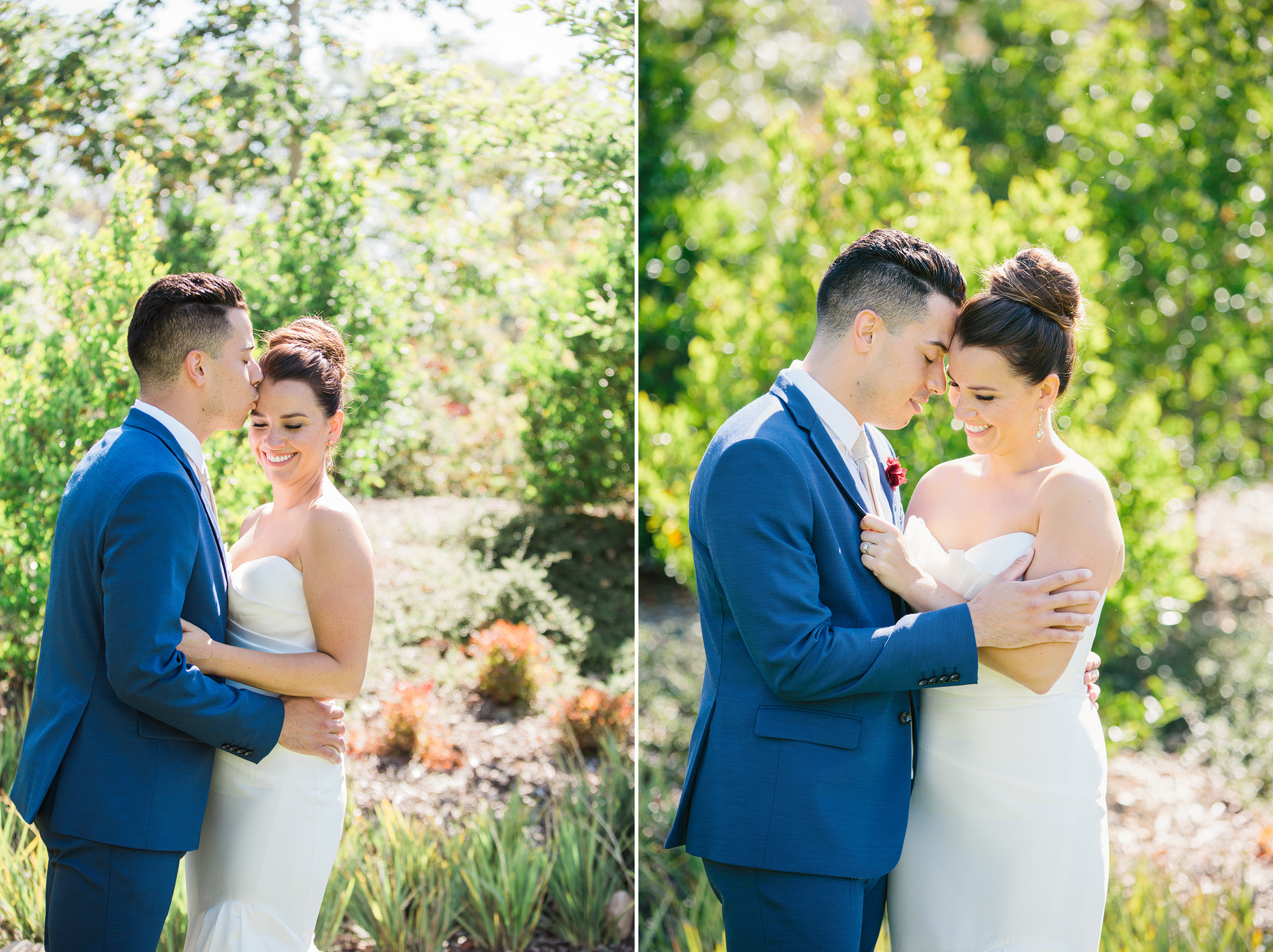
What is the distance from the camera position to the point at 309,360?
2.66 m

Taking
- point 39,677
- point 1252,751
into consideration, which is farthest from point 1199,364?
point 39,677

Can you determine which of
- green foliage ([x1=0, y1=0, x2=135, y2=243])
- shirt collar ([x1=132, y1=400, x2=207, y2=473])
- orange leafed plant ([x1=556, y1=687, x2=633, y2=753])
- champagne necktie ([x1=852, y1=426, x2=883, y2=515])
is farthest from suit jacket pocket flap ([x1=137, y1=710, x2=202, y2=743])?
green foliage ([x1=0, y1=0, x2=135, y2=243])

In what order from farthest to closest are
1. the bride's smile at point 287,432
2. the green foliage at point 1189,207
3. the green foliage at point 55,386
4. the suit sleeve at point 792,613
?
the green foliage at point 1189,207 < the green foliage at point 55,386 < the bride's smile at point 287,432 < the suit sleeve at point 792,613

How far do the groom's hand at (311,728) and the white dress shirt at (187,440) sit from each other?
45 centimetres

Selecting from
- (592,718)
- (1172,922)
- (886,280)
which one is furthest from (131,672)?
(1172,922)

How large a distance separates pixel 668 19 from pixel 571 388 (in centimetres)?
510

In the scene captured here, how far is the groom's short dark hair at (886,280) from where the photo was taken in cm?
242

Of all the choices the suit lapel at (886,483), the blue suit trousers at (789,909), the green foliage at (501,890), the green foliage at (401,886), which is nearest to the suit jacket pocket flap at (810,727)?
the blue suit trousers at (789,909)

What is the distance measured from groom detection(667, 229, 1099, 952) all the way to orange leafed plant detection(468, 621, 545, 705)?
241cm

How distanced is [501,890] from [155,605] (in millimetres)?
2233

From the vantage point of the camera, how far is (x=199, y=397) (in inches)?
98.5

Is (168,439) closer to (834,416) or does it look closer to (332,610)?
(332,610)

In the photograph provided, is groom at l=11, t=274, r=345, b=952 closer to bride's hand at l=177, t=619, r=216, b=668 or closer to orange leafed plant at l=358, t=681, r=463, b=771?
bride's hand at l=177, t=619, r=216, b=668

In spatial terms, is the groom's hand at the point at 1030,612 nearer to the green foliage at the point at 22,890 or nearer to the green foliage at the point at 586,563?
the green foliage at the point at 586,563
